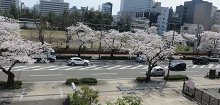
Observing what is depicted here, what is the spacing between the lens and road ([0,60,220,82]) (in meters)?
30.8

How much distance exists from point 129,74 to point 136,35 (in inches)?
578

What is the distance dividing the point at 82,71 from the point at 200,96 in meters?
16.8

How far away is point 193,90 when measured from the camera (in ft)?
86.4

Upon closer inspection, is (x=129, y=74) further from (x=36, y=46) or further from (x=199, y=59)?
(x=199, y=59)

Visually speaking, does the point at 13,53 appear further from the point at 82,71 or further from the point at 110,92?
the point at 82,71

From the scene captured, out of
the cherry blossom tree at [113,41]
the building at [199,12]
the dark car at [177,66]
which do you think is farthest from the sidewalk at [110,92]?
the building at [199,12]

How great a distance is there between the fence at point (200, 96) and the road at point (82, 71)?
8.89 meters

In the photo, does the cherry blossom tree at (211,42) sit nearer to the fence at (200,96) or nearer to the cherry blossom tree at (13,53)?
the fence at (200,96)

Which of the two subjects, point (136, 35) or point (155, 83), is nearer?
point (155, 83)

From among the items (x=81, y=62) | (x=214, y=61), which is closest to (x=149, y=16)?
(x=214, y=61)

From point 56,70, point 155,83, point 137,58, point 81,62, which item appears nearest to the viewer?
point 155,83

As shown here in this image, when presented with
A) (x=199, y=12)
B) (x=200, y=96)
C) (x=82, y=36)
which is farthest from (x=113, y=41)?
(x=199, y=12)

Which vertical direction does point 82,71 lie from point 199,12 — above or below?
below

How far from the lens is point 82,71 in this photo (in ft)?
115
